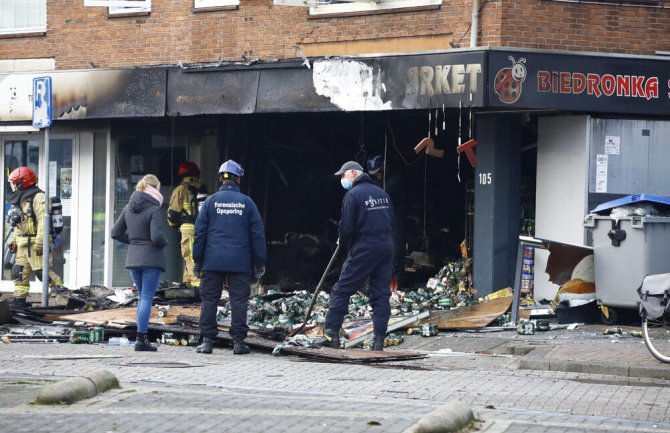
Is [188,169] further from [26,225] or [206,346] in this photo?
[206,346]

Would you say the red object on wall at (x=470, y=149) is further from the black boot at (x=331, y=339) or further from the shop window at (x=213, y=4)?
the black boot at (x=331, y=339)

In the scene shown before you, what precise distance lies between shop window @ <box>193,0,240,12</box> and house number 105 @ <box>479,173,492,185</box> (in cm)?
448

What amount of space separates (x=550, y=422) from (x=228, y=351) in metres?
5.55

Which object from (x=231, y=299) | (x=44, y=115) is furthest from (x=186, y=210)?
(x=231, y=299)

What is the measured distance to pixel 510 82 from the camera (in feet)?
53.9

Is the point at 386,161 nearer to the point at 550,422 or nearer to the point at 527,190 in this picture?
the point at 527,190

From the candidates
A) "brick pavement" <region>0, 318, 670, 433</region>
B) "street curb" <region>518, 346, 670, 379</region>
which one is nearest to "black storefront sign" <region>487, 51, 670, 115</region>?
"brick pavement" <region>0, 318, 670, 433</region>

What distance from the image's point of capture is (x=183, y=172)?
19.9 metres

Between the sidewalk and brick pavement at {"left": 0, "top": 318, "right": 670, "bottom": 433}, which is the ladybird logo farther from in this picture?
brick pavement at {"left": 0, "top": 318, "right": 670, "bottom": 433}

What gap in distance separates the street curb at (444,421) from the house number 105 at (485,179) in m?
9.87

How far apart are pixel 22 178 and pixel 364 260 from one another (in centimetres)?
644

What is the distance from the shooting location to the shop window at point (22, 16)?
21.0 metres

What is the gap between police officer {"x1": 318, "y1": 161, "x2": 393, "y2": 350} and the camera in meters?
12.7

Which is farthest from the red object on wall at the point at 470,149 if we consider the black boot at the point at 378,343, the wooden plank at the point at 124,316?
the black boot at the point at 378,343
